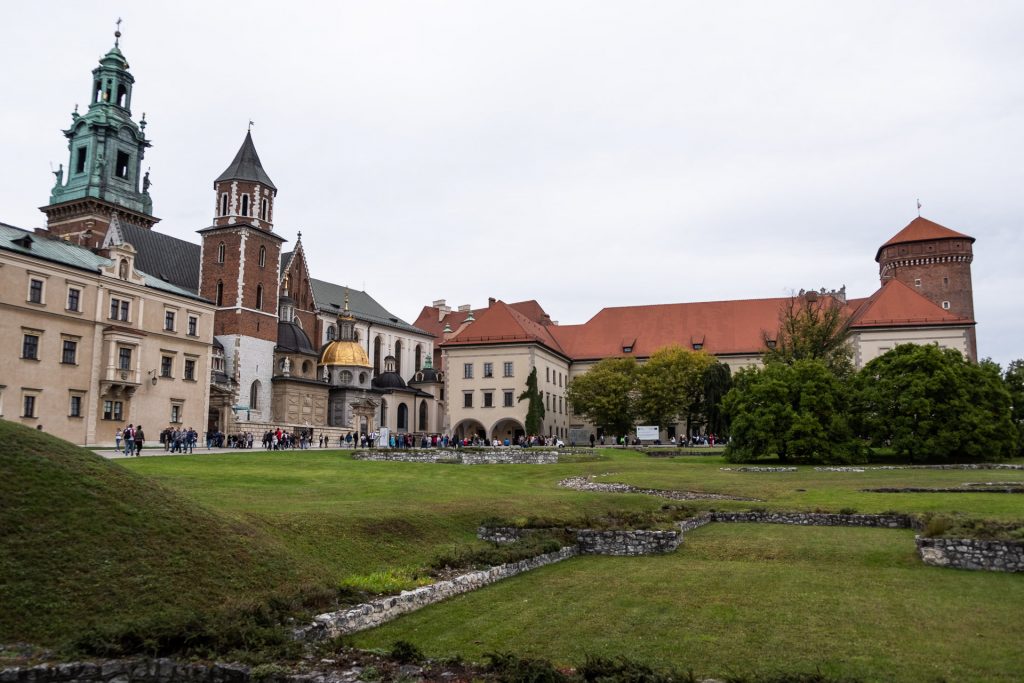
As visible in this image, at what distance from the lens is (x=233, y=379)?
6562 cm

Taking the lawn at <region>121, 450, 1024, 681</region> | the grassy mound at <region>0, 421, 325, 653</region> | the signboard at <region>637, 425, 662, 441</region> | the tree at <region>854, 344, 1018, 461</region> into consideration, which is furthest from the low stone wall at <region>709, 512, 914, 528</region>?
the signboard at <region>637, 425, 662, 441</region>

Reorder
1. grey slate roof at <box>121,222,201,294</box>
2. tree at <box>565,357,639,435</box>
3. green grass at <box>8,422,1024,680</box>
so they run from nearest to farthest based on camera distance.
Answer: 1. green grass at <box>8,422,1024,680</box>
2. grey slate roof at <box>121,222,201,294</box>
3. tree at <box>565,357,639,435</box>

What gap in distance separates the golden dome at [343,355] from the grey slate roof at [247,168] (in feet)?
52.2

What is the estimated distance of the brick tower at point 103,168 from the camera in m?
81.6

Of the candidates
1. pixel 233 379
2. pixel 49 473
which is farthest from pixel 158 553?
pixel 233 379

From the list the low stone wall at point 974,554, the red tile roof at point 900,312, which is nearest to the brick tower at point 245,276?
the red tile roof at point 900,312

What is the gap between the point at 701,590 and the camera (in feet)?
44.2

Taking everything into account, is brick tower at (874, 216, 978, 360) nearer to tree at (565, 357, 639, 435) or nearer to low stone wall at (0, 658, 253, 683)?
tree at (565, 357, 639, 435)

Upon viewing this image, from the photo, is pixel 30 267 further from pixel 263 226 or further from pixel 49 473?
pixel 49 473

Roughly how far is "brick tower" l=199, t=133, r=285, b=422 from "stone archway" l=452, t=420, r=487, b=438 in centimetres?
1967

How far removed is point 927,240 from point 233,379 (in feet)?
239

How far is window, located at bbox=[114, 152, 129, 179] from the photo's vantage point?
8619 cm

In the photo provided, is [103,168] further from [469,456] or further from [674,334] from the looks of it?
[674,334]

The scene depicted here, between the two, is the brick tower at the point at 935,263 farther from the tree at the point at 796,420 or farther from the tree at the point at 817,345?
the tree at the point at 796,420
